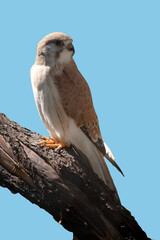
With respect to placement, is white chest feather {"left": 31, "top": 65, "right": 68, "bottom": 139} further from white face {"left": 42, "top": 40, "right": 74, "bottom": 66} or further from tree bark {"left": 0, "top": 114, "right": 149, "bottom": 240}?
tree bark {"left": 0, "top": 114, "right": 149, "bottom": 240}

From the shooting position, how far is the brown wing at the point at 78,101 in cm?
399

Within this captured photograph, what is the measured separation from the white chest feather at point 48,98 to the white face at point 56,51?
3.8 inches

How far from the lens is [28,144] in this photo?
161 inches

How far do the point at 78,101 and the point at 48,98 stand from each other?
0.98 ft

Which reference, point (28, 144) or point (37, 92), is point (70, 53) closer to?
point (37, 92)

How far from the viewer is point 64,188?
12.9 ft

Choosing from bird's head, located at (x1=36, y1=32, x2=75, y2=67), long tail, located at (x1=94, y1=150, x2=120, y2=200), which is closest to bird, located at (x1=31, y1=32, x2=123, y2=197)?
bird's head, located at (x1=36, y1=32, x2=75, y2=67)

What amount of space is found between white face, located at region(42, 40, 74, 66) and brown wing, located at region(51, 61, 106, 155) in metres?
0.11

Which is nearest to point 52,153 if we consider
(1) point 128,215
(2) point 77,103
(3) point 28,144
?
(3) point 28,144

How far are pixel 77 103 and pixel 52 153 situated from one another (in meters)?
0.55

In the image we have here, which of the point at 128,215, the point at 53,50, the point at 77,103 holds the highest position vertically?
the point at 53,50

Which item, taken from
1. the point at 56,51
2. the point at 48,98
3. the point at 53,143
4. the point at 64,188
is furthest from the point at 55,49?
the point at 64,188

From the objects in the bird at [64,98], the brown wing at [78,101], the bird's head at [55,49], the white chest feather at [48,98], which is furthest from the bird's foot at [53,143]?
the bird's head at [55,49]

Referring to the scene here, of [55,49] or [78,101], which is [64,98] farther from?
[55,49]
